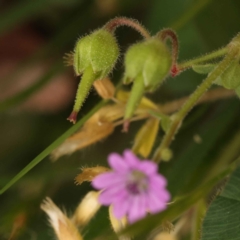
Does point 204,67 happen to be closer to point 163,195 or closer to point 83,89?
point 83,89

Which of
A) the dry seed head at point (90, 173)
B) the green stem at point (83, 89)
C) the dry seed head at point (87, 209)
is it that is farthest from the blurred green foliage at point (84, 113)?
the green stem at point (83, 89)

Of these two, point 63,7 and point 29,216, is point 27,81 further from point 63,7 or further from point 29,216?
point 29,216

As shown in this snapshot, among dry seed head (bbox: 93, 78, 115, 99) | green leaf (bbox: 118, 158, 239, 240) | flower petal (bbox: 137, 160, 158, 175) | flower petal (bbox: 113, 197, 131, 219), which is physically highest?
dry seed head (bbox: 93, 78, 115, 99)

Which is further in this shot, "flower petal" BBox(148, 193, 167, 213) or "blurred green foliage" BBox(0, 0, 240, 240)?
"blurred green foliage" BBox(0, 0, 240, 240)

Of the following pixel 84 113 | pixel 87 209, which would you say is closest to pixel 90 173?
pixel 87 209

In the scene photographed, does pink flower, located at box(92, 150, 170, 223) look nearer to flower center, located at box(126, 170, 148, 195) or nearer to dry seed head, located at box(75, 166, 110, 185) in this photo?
flower center, located at box(126, 170, 148, 195)

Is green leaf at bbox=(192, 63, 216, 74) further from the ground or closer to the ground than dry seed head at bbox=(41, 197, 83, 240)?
further from the ground

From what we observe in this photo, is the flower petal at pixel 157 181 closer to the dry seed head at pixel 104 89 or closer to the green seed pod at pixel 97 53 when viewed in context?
the green seed pod at pixel 97 53

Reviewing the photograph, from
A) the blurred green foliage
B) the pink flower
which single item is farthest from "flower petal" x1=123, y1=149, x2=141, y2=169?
the blurred green foliage
